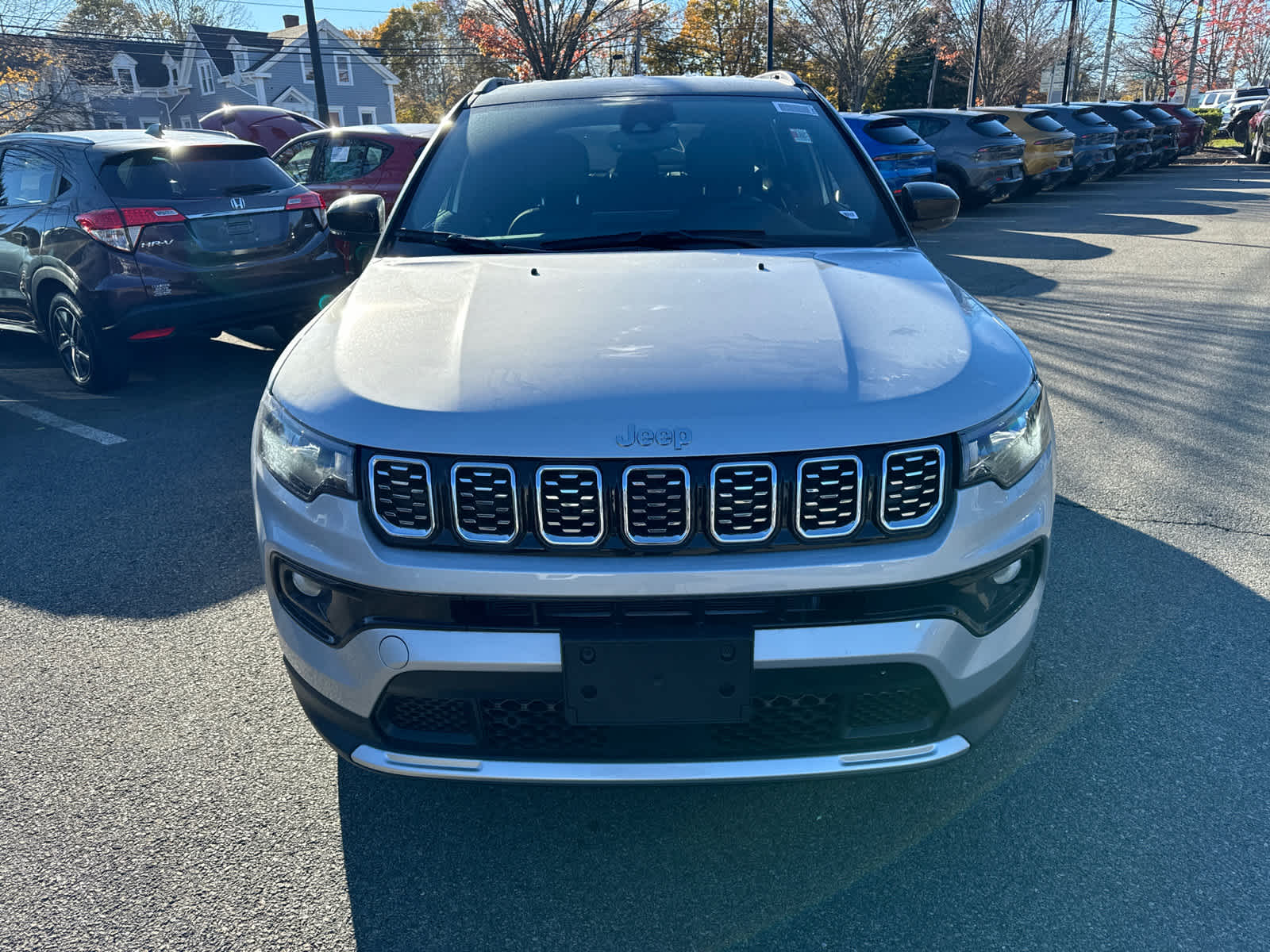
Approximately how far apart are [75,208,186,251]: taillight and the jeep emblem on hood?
17.6 ft

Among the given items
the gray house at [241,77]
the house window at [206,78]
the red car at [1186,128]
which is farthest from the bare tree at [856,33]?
the house window at [206,78]

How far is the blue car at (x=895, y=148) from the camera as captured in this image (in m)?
13.2

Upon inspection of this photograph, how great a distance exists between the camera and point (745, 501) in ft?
6.23

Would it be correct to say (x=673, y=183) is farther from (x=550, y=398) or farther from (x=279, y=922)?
(x=279, y=922)

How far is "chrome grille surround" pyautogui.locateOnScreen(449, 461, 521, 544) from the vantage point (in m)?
1.91

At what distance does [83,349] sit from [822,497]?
6.04m

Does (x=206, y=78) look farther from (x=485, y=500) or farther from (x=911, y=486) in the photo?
(x=911, y=486)

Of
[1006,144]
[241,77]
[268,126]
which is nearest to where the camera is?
[1006,144]

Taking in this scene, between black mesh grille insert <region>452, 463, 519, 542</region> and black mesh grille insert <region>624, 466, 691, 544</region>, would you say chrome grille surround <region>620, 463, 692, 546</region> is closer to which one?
black mesh grille insert <region>624, 466, 691, 544</region>

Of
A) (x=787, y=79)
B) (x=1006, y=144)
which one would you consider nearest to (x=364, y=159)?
(x=787, y=79)

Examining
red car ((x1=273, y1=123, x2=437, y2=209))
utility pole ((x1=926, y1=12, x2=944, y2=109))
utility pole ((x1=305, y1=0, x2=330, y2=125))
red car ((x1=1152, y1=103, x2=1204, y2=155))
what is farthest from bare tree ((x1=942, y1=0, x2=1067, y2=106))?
red car ((x1=273, y1=123, x2=437, y2=209))

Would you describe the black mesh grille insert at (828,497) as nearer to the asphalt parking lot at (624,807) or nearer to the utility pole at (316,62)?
the asphalt parking lot at (624,807)

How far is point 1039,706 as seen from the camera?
281 centimetres

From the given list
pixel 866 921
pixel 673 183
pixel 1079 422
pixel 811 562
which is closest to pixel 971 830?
pixel 866 921
